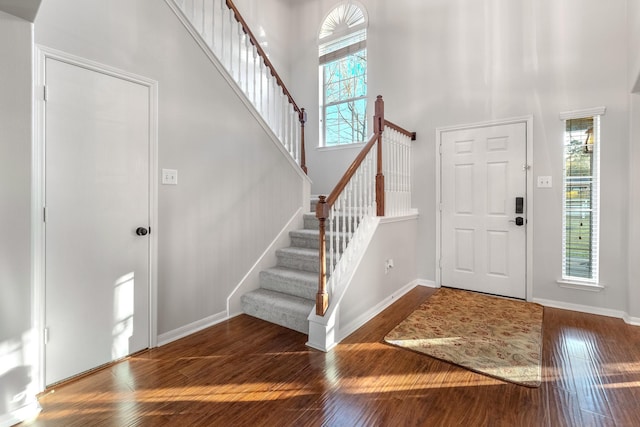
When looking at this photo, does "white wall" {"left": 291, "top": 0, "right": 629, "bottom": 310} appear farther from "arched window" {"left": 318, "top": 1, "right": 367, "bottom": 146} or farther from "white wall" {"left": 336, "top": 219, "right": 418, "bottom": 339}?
"white wall" {"left": 336, "top": 219, "right": 418, "bottom": 339}

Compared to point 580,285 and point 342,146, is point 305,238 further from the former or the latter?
point 580,285

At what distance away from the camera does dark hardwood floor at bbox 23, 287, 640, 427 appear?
5.66 feet

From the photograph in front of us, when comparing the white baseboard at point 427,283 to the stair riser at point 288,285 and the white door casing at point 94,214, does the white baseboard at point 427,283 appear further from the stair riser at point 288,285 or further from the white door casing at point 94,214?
the white door casing at point 94,214

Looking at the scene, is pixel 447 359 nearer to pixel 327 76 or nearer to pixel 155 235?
pixel 155 235

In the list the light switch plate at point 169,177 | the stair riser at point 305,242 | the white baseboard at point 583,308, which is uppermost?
the light switch plate at point 169,177

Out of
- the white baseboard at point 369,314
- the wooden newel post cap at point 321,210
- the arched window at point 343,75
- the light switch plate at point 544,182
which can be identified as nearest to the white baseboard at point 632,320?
the light switch plate at point 544,182

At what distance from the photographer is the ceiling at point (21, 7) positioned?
158 centimetres

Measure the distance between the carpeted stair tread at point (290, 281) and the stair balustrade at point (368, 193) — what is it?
0.22m

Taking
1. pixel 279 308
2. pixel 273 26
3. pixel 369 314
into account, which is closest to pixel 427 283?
pixel 369 314

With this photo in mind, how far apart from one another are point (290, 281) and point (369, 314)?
858 millimetres

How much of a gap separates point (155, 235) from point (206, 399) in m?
1.30

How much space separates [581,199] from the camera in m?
3.31

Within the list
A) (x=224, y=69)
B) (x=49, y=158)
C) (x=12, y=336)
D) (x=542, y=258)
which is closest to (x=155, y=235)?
(x=49, y=158)

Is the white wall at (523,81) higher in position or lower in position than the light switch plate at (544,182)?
higher
